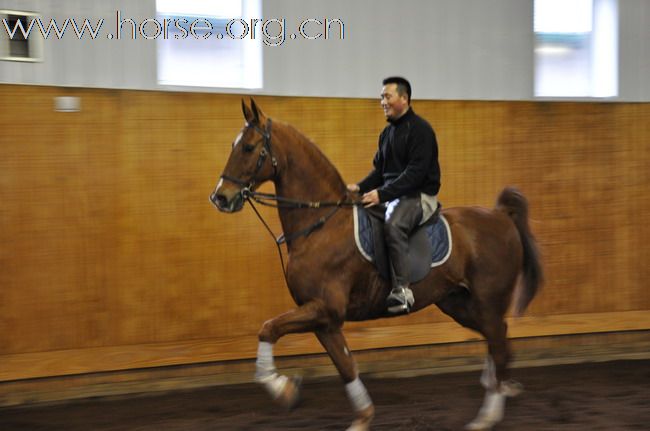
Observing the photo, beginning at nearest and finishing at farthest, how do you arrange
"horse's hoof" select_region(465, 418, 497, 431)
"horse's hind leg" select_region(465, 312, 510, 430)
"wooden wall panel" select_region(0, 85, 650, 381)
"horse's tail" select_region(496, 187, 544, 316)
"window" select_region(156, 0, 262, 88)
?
"horse's hoof" select_region(465, 418, 497, 431) < "horse's hind leg" select_region(465, 312, 510, 430) < "horse's tail" select_region(496, 187, 544, 316) < "wooden wall panel" select_region(0, 85, 650, 381) < "window" select_region(156, 0, 262, 88)

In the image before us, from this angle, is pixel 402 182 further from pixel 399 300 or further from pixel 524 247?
pixel 524 247

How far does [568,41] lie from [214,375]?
5484mm

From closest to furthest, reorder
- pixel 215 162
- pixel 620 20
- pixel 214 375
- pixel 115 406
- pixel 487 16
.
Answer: pixel 115 406 < pixel 214 375 < pixel 215 162 < pixel 487 16 < pixel 620 20

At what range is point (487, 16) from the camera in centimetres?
851

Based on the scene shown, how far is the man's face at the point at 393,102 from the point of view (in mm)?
5426

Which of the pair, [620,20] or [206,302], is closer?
[206,302]

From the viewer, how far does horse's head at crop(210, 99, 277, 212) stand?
5.05 metres

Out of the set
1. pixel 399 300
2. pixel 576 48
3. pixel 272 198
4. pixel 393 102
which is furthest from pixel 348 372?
pixel 576 48

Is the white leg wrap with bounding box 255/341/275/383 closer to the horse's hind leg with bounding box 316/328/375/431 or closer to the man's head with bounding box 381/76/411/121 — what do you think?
the horse's hind leg with bounding box 316/328/375/431

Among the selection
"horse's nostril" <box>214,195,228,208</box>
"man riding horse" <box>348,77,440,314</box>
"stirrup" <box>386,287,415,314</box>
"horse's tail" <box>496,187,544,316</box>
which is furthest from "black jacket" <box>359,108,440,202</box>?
"horse's nostril" <box>214,195,228,208</box>

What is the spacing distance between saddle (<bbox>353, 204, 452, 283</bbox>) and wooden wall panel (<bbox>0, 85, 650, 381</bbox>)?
2098 millimetres

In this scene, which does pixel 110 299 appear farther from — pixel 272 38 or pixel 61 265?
pixel 272 38

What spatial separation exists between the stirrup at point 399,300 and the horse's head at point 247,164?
1.15 m

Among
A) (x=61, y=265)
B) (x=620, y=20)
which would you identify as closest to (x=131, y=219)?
(x=61, y=265)
